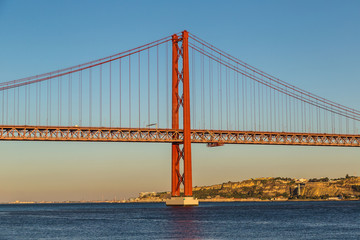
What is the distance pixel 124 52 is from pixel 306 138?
30.2m

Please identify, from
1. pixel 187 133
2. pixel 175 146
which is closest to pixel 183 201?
pixel 175 146

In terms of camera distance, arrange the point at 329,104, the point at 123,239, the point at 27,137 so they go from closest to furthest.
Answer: the point at 123,239
the point at 27,137
the point at 329,104

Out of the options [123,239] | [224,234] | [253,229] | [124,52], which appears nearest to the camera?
[123,239]

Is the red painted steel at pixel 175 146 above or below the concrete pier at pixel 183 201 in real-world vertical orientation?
above

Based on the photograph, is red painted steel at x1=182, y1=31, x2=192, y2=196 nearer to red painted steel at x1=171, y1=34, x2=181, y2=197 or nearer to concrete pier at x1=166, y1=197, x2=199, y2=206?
concrete pier at x1=166, y1=197, x2=199, y2=206

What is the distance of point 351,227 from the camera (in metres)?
57.3

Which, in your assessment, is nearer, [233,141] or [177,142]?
[177,142]

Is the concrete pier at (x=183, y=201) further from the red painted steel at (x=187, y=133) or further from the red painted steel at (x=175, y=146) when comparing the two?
the red painted steel at (x=187, y=133)

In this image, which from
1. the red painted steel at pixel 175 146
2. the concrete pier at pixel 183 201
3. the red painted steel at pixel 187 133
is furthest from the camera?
the concrete pier at pixel 183 201

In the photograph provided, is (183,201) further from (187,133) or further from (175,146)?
(187,133)

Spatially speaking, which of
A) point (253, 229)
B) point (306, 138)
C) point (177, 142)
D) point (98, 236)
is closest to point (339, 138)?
point (306, 138)

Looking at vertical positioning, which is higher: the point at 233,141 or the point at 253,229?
the point at 233,141

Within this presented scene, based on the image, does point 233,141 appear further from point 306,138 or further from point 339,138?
point 339,138

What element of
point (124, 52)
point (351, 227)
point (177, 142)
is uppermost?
point (124, 52)
